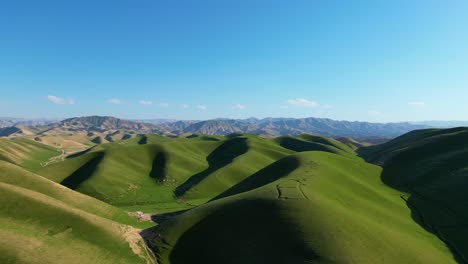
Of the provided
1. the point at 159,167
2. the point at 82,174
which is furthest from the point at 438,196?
the point at 82,174

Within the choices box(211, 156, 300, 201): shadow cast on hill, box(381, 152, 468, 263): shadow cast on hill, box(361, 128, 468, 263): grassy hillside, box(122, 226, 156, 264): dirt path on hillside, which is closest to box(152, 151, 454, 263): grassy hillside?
box(122, 226, 156, 264): dirt path on hillside

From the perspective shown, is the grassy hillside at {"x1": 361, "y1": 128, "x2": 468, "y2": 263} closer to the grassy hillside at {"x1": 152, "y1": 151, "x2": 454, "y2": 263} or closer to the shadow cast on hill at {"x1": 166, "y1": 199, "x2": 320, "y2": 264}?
the grassy hillside at {"x1": 152, "y1": 151, "x2": 454, "y2": 263}

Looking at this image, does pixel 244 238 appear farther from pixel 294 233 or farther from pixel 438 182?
pixel 438 182

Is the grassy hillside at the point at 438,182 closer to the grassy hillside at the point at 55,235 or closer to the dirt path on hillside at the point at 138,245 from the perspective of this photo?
the dirt path on hillside at the point at 138,245

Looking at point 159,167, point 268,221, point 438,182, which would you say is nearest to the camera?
point 268,221

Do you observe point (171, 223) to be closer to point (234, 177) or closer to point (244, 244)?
point (244, 244)

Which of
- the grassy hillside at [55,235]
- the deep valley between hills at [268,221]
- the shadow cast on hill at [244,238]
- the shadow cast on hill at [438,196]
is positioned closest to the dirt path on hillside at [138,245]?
the grassy hillside at [55,235]

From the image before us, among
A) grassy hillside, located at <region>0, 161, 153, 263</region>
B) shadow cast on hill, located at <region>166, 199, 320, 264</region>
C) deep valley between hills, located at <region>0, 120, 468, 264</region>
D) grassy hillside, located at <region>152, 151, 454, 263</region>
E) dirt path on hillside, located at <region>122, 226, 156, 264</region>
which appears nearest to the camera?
grassy hillside, located at <region>0, 161, 153, 263</region>
